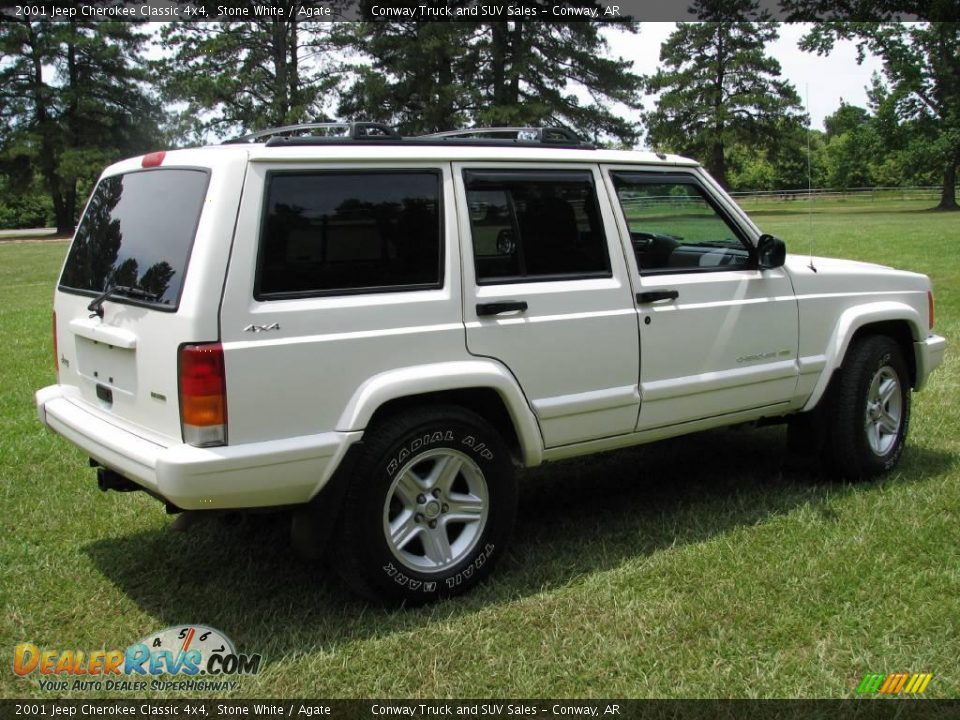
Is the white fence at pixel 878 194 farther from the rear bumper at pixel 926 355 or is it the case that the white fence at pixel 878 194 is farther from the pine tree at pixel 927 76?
the rear bumper at pixel 926 355

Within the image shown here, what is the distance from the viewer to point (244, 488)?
366 centimetres

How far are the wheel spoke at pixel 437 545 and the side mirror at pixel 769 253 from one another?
7.29 feet

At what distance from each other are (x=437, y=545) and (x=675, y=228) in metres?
2.19

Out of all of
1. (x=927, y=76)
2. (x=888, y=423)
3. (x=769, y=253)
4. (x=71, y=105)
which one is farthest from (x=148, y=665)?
(x=927, y=76)

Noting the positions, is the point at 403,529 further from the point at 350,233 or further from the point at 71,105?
the point at 71,105

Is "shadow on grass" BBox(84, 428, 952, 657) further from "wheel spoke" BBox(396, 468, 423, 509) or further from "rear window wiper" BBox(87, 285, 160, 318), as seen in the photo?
"rear window wiper" BBox(87, 285, 160, 318)

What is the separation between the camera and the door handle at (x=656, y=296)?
469 centimetres

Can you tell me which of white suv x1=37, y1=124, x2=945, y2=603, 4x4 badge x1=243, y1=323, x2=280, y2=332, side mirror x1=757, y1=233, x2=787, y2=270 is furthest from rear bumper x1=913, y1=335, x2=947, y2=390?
4x4 badge x1=243, y1=323, x2=280, y2=332

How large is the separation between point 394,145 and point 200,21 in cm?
3676

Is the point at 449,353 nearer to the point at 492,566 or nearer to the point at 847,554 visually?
the point at 492,566

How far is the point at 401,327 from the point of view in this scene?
3998 mm

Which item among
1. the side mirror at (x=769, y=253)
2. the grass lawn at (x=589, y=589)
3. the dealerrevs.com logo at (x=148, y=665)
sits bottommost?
the dealerrevs.com logo at (x=148, y=665)

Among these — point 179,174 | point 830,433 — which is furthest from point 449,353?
point 830,433

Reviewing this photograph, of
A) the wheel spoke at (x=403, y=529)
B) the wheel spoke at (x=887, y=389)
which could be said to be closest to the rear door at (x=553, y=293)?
the wheel spoke at (x=403, y=529)
